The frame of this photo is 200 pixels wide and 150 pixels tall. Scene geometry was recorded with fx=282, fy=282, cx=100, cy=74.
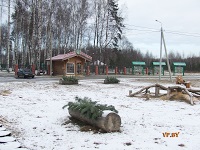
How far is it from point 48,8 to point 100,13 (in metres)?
11.1

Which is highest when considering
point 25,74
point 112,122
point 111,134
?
point 25,74

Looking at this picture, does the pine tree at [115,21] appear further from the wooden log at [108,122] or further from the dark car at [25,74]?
the wooden log at [108,122]

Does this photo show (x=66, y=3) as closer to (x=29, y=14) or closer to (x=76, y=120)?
(x=29, y=14)

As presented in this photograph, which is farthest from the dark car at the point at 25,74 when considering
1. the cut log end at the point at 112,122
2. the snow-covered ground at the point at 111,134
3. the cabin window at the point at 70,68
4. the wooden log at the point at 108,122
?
the cut log end at the point at 112,122

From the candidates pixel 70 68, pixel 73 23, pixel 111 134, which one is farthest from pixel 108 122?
pixel 73 23

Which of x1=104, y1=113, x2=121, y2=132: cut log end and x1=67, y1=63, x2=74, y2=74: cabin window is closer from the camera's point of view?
x1=104, y1=113, x2=121, y2=132: cut log end

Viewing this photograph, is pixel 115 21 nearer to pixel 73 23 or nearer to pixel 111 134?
pixel 73 23

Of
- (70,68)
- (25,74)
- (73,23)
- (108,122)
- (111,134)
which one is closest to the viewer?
(111,134)

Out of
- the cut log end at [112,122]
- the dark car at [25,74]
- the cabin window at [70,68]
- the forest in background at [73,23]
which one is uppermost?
the forest in background at [73,23]

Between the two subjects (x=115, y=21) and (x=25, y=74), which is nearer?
(x=25, y=74)

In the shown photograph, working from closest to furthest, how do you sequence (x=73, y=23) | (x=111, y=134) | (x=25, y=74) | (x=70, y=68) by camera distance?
(x=111, y=134)
(x=25, y=74)
(x=70, y=68)
(x=73, y=23)

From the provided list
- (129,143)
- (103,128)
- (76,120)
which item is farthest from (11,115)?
(129,143)

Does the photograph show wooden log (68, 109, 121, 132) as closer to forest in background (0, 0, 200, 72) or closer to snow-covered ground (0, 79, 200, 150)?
snow-covered ground (0, 79, 200, 150)

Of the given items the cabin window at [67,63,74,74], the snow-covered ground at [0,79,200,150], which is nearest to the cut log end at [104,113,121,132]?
the snow-covered ground at [0,79,200,150]
